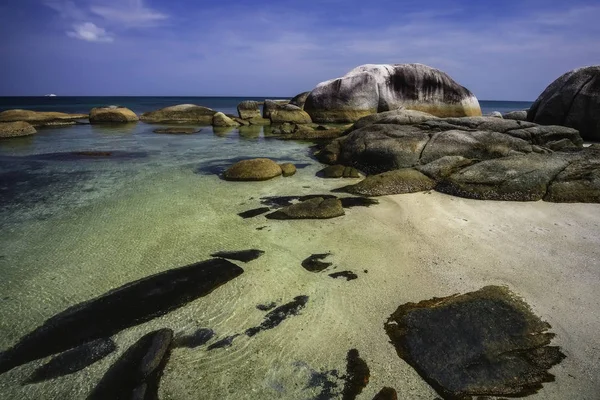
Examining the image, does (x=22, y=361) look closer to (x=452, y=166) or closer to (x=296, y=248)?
(x=296, y=248)

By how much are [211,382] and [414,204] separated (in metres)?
4.43

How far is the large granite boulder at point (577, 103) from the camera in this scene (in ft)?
38.3

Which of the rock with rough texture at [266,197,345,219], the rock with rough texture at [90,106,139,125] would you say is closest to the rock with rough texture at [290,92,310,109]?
the rock with rough texture at [90,106,139,125]

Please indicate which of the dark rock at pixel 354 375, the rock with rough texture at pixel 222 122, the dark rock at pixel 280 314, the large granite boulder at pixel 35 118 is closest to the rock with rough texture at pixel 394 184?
the dark rock at pixel 280 314

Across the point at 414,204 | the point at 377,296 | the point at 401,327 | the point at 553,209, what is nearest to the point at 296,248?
the point at 377,296

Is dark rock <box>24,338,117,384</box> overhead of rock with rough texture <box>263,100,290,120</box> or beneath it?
beneath

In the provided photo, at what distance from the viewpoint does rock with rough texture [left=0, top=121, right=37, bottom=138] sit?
50.7ft

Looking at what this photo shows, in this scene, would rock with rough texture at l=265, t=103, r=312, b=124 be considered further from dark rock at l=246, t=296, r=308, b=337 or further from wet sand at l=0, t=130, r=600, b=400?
dark rock at l=246, t=296, r=308, b=337

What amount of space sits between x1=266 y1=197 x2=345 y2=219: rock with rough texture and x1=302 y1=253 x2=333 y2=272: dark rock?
121 centimetres

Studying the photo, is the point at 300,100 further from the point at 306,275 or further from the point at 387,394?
the point at 387,394

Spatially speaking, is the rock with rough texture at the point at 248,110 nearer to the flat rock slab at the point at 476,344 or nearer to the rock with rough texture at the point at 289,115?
the rock with rough texture at the point at 289,115

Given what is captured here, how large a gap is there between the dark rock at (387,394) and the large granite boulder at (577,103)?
1403 centimetres

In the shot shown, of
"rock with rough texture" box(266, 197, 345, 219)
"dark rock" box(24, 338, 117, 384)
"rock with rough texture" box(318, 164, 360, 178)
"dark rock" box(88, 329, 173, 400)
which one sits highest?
"rock with rough texture" box(318, 164, 360, 178)

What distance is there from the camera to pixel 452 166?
22.3ft
